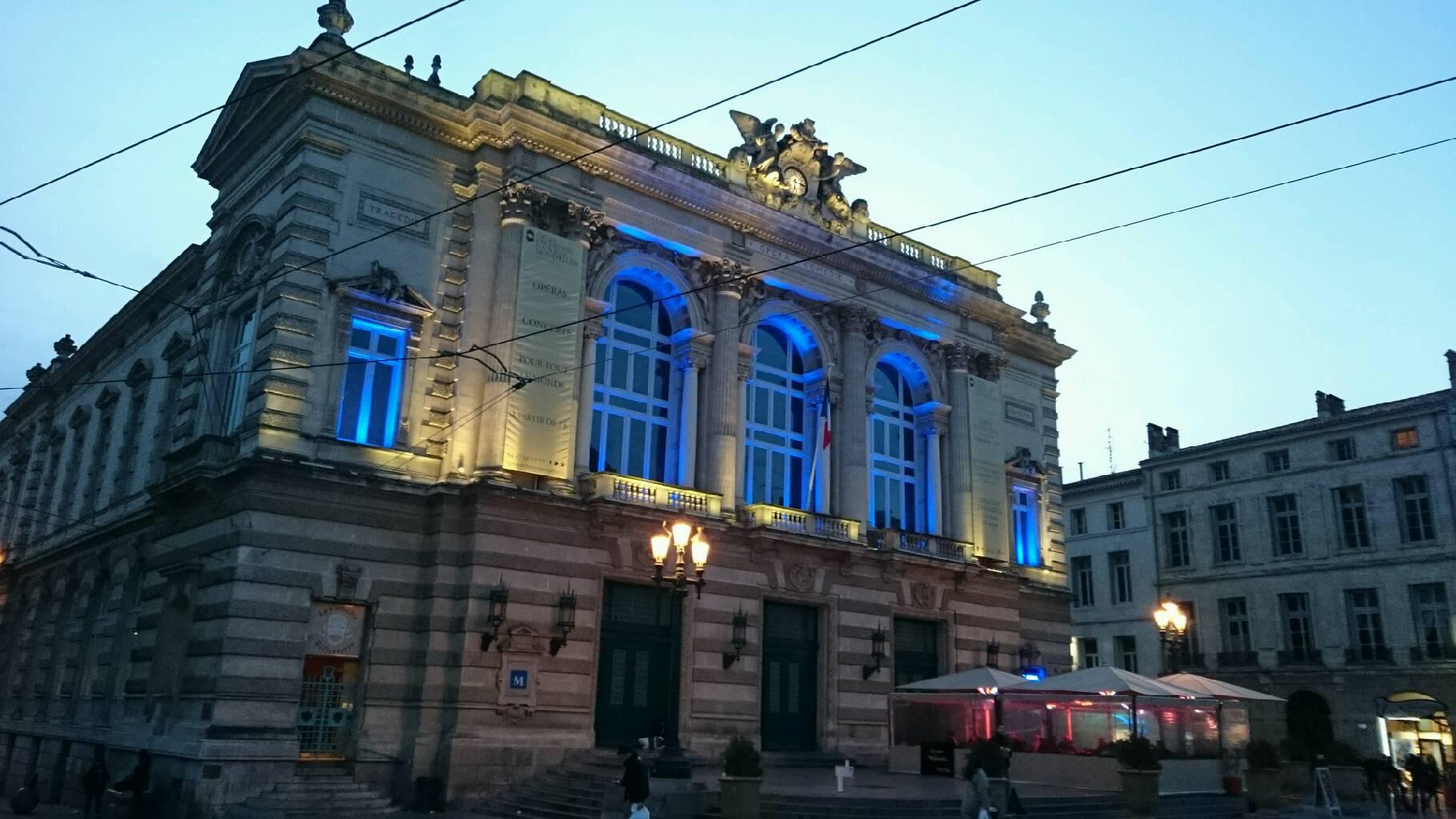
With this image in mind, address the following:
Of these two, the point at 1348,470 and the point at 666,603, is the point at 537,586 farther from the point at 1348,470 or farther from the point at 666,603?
the point at 1348,470

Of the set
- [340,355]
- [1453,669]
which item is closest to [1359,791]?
[1453,669]

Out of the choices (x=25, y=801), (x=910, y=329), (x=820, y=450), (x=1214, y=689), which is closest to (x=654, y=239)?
(x=820, y=450)

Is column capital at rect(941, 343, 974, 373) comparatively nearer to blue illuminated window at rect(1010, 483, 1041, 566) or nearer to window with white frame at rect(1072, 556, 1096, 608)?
blue illuminated window at rect(1010, 483, 1041, 566)

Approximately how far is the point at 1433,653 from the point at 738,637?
32427mm

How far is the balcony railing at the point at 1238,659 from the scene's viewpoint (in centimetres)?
5031

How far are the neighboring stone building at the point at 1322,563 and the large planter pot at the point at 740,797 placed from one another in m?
36.7

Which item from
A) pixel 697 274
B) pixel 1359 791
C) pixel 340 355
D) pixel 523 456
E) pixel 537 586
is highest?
pixel 697 274

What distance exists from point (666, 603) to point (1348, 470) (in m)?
35.6

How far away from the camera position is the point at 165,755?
22344mm

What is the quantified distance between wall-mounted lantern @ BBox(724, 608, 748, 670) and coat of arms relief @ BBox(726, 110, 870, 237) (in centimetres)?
1221

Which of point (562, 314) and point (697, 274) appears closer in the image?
point (562, 314)

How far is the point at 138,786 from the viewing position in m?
21.6

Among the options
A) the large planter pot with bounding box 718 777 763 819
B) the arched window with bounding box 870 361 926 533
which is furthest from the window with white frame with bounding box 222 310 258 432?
the arched window with bounding box 870 361 926 533

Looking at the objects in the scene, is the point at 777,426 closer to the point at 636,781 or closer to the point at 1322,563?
the point at 636,781
